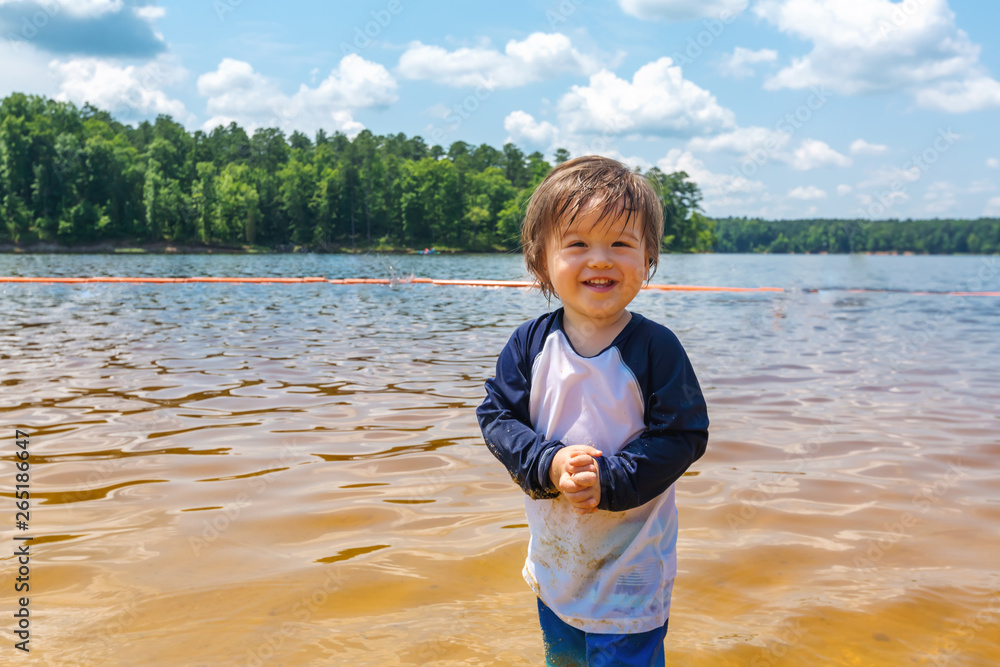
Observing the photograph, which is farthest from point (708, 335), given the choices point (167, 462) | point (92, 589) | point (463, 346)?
point (92, 589)

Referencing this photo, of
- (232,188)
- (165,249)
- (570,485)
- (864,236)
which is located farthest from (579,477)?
(864,236)

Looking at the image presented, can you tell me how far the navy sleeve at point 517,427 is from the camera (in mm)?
1888

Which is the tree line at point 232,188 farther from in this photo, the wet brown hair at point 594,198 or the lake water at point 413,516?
the wet brown hair at point 594,198

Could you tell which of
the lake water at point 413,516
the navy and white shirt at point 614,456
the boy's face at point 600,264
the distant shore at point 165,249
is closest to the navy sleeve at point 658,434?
→ the navy and white shirt at point 614,456

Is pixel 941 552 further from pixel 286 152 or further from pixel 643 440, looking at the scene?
pixel 286 152

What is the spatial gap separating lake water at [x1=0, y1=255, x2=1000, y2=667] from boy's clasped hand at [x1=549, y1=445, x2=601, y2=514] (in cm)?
105

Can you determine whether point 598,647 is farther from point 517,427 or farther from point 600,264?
point 600,264

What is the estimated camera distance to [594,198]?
1966 mm

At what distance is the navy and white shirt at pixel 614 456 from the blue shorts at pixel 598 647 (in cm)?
4

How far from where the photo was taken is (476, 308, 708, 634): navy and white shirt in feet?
6.05

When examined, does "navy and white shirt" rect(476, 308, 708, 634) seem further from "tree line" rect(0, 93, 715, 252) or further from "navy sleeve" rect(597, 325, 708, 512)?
"tree line" rect(0, 93, 715, 252)

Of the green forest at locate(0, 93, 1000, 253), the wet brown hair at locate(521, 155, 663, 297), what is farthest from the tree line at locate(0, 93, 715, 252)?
the wet brown hair at locate(521, 155, 663, 297)

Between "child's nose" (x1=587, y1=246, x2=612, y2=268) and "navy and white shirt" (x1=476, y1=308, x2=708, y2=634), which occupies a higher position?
"child's nose" (x1=587, y1=246, x2=612, y2=268)

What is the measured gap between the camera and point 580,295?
2.00 m
